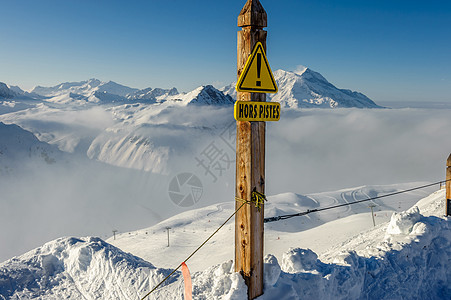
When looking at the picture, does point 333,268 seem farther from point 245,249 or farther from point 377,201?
point 377,201

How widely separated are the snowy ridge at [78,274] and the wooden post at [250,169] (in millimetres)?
A: 1977

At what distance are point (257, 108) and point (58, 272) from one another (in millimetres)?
5716

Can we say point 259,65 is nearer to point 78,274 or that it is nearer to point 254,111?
point 254,111

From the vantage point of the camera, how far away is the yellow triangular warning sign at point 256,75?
4234 mm

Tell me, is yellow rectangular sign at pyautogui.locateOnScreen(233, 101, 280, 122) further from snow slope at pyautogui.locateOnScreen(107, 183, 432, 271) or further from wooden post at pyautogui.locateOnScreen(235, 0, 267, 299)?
snow slope at pyautogui.locateOnScreen(107, 183, 432, 271)

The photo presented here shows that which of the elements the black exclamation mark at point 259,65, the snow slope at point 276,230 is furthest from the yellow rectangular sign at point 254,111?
the snow slope at point 276,230

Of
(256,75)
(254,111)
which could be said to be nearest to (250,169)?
(254,111)

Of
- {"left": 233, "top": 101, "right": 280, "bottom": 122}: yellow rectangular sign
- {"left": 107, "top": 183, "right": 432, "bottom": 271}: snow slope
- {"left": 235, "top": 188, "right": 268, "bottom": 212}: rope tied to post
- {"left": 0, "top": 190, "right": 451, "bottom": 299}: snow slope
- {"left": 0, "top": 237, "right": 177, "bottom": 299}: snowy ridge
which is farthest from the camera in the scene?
{"left": 107, "top": 183, "right": 432, "bottom": 271}: snow slope

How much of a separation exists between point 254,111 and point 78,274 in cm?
524

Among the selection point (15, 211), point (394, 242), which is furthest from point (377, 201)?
point (15, 211)

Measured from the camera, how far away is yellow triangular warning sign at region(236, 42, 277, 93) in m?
4.23

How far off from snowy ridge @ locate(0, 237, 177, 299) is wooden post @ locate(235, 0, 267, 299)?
198 centimetres

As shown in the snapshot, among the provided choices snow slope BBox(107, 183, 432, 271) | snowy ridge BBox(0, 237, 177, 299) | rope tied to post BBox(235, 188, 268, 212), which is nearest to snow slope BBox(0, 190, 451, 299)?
snowy ridge BBox(0, 237, 177, 299)

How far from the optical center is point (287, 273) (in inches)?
223
